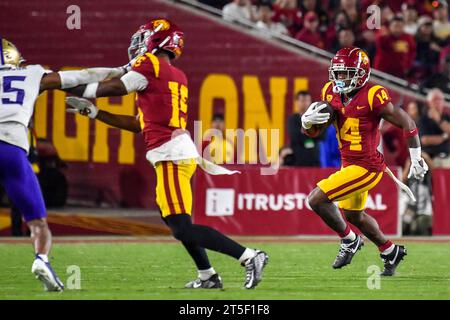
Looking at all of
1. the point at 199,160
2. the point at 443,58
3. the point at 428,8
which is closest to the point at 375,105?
the point at 199,160

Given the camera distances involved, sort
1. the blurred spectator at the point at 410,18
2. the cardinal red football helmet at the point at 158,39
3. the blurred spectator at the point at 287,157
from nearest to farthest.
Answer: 1. the cardinal red football helmet at the point at 158,39
2. the blurred spectator at the point at 287,157
3. the blurred spectator at the point at 410,18

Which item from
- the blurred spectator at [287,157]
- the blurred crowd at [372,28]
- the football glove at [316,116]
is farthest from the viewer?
the blurred crowd at [372,28]

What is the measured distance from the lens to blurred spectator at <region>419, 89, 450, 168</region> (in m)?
15.1

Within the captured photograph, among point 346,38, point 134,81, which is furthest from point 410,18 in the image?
point 134,81

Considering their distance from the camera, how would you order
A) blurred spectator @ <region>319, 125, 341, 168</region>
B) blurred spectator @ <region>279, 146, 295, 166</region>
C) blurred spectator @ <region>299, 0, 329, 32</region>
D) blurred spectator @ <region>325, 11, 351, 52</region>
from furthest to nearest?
1. blurred spectator @ <region>299, 0, 329, 32</region>
2. blurred spectator @ <region>325, 11, 351, 52</region>
3. blurred spectator @ <region>279, 146, 295, 166</region>
4. blurred spectator @ <region>319, 125, 341, 168</region>

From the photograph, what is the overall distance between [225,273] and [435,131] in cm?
623

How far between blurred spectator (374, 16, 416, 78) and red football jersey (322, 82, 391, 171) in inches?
275

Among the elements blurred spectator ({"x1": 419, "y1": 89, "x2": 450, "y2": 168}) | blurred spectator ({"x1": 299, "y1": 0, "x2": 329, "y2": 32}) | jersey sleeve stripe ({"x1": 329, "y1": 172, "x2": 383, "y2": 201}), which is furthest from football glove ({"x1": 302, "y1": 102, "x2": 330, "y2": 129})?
blurred spectator ({"x1": 299, "y1": 0, "x2": 329, "y2": 32})

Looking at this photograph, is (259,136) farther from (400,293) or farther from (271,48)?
(400,293)

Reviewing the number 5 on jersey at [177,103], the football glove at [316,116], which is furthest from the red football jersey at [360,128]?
the number 5 on jersey at [177,103]

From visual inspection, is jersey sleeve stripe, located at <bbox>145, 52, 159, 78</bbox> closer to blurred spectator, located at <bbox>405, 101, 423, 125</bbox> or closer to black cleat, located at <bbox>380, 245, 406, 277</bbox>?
black cleat, located at <bbox>380, 245, 406, 277</bbox>

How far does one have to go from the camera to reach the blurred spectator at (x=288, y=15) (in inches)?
670

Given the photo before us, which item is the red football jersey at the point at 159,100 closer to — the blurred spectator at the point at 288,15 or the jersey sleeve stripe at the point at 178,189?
the jersey sleeve stripe at the point at 178,189

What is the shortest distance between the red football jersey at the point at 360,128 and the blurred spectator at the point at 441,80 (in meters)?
7.30
